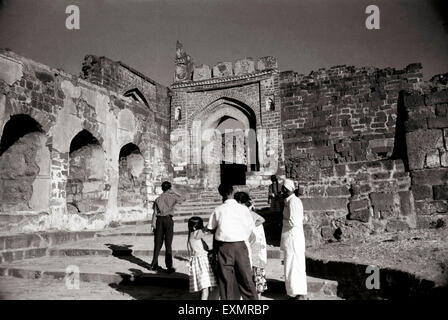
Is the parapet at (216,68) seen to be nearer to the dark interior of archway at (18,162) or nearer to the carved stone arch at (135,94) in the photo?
the carved stone arch at (135,94)

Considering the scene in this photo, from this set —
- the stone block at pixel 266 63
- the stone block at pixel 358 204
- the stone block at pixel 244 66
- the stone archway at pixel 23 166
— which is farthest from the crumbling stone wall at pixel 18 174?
the stone block at pixel 266 63

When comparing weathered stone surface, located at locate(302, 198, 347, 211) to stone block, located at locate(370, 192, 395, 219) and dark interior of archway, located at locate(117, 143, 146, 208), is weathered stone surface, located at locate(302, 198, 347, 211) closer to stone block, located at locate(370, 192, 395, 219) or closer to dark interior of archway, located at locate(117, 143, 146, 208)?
stone block, located at locate(370, 192, 395, 219)

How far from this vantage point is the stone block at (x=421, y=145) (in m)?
6.07

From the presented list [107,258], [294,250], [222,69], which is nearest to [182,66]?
[222,69]

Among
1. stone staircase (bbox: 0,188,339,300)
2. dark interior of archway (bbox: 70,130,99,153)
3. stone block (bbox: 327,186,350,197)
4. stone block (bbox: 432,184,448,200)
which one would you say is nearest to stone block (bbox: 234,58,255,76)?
dark interior of archway (bbox: 70,130,99,153)

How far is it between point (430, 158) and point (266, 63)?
42.1 feet

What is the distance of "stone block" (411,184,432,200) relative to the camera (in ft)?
19.7

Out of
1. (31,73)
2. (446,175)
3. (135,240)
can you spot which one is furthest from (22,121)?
(446,175)

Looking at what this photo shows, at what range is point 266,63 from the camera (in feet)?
58.6

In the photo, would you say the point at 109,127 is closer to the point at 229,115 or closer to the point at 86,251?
the point at 86,251

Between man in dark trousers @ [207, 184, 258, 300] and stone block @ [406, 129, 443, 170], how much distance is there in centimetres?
404

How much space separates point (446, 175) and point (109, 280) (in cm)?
569

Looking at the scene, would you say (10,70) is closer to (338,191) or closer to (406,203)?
(338,191)

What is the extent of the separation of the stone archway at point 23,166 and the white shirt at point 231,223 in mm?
5642
